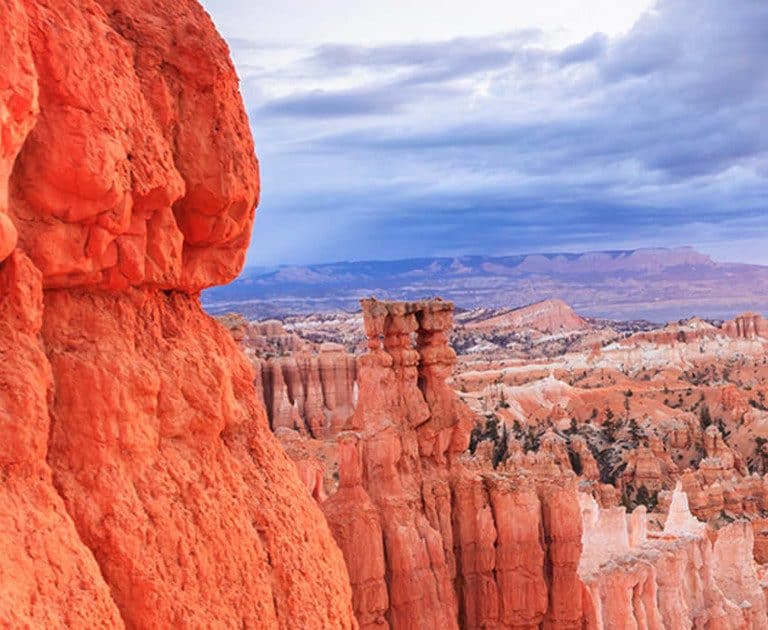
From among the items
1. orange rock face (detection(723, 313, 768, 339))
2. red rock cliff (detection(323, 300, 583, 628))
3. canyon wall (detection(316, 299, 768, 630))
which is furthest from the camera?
orange rock face (detection(723, 313, 768, 339))

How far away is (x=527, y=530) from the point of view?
15.3m

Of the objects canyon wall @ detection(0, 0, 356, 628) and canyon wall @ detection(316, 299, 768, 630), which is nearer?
canyon wall @ detection(0, 0, 356, 628)

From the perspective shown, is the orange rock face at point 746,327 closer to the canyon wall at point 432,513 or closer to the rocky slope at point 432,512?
the rocky slope at point 432,512

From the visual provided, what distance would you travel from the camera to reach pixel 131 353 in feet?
19.1

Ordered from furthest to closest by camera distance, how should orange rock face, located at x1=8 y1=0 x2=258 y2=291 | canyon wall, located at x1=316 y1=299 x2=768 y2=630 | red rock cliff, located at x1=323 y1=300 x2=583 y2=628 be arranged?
red rock cliff, located at x1=323 y1=300 x2=583 y2=628, canyon wall, located at x1=316 y1=299 x2=768 y2=630, orange rock face, located at x1=8 y1=0 x2=258 y2=291

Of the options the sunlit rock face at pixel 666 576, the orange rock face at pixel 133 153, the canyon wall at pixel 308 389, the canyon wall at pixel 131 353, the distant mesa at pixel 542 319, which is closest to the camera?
the canyon wall at pixel 131 353

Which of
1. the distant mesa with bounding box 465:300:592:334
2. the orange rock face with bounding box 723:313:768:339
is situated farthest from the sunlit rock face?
the distant mesa with bounding box 465:300:592:334

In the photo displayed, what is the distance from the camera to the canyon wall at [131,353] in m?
4.94

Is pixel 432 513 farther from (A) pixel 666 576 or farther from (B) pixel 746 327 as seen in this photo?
(B) pixel 746 327

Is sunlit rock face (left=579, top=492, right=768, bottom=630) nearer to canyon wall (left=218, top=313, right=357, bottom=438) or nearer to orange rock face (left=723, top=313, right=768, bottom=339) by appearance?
canyon wall (left=218, top=313, right=357, bottom=438)

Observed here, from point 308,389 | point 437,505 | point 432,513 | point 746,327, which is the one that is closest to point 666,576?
point 437,505

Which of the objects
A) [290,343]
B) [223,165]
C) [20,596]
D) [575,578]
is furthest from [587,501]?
[290,343]

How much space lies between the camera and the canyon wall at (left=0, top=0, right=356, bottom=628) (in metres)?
4.94

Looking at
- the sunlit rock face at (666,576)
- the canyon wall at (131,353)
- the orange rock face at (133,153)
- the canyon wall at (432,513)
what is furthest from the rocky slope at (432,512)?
the orange rock face at (133,153)
